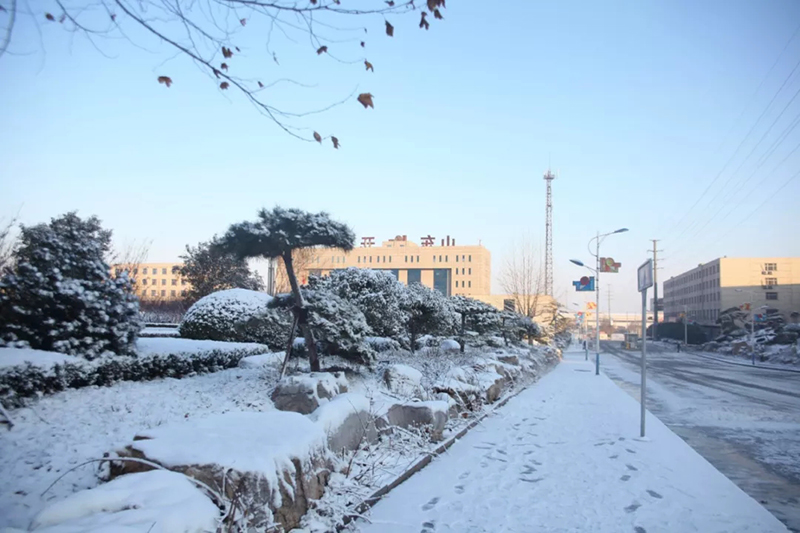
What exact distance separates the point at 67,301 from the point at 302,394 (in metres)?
4.09

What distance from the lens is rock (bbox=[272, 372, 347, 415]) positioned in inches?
270

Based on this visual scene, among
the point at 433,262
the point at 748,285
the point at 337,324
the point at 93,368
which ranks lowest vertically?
the point at 93,368

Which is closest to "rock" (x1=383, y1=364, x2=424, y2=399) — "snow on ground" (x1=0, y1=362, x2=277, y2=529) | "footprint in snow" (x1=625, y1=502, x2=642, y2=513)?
"snow on ground" (x1=0, y1=362, x2=277, y2=529)

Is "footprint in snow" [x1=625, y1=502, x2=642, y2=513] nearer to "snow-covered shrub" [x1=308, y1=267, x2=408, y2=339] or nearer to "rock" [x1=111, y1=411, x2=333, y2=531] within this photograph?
"rock" [x1=111, y1=411, x2=333, y2=531]

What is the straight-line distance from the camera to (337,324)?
9.50 metres

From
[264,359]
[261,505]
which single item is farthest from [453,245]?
[261,505]

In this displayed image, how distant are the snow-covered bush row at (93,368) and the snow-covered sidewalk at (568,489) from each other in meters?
4.60

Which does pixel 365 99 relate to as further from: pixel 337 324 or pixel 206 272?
pixel 206 272

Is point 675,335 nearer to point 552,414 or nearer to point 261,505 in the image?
point 552,414

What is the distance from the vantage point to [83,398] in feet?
22.1

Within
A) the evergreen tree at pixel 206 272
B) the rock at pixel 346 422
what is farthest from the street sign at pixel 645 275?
the evergreen tree at pixel 206 272

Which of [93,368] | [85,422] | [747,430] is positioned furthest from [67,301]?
[747,430]

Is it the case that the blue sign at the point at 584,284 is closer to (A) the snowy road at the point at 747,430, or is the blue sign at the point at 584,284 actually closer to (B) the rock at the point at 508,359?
(A) the snowy road at the point at 747,430

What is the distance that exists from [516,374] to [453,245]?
295ft
